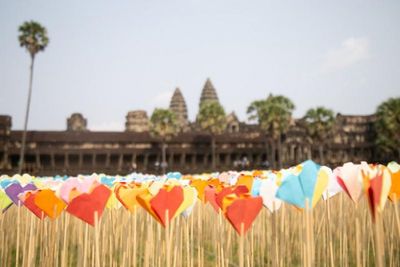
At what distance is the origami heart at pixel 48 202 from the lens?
4762 millimetres

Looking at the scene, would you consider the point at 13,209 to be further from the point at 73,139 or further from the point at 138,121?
the point at 138,121

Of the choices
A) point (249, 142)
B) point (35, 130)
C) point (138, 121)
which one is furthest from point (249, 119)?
point (138, 121)

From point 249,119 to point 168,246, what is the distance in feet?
125

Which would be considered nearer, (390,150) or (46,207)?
(46,207)

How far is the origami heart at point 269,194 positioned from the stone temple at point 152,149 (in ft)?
106

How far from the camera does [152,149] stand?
45.7 metres

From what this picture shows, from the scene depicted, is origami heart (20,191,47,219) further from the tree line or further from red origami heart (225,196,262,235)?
the tree line

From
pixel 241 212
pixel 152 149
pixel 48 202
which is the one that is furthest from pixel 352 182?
pixel 152 149

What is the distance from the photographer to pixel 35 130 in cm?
4169

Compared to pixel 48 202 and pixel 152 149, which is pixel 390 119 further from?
pixel 48 202

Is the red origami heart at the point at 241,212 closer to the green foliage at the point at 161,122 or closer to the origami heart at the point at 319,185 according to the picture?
the origami heart at the point at 319,185

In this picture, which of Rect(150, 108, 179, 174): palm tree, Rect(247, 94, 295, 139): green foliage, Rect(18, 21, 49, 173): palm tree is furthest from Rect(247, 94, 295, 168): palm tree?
Rect(18, 21, 49, 173): palm tree

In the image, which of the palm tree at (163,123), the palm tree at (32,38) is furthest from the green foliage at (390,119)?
the palm tree at (32,38)

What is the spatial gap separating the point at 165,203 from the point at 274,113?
36.8 metres
